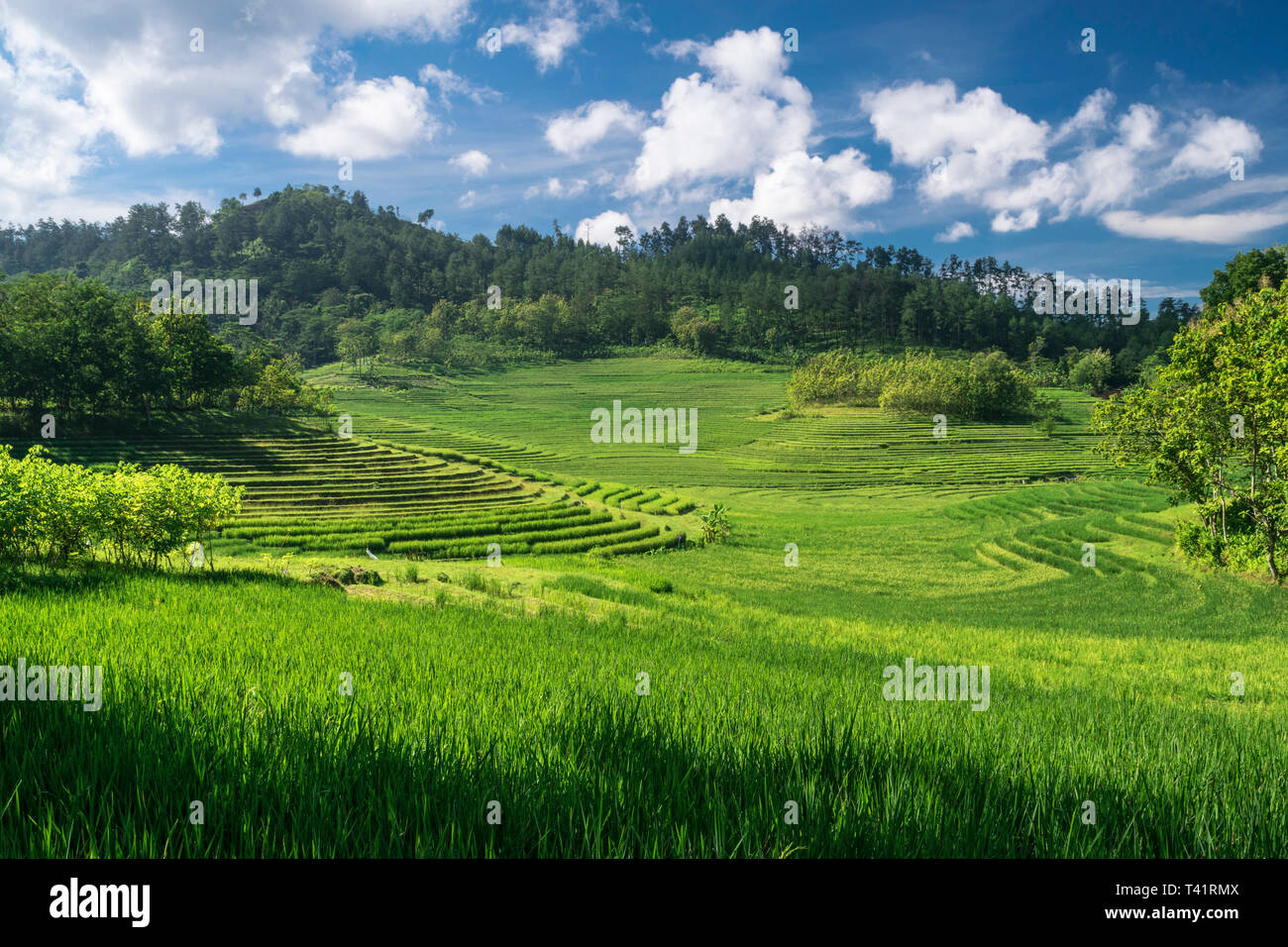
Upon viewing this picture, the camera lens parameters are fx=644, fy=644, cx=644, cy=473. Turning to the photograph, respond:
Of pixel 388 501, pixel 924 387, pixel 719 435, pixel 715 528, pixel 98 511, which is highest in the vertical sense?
pixel 924 387

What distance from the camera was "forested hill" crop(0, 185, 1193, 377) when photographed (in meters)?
115

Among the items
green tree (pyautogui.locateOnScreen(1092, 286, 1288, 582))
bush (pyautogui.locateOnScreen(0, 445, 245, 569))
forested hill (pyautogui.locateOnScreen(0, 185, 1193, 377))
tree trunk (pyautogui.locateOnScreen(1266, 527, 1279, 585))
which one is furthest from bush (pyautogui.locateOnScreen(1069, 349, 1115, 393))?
bush (pyautogui.locateOnScreen(0, 445, 245, 569))

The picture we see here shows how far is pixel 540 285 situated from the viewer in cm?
14550

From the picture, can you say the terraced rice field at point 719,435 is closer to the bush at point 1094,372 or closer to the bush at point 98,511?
the bush at point 1094,372

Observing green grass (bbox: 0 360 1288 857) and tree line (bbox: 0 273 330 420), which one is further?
tree line (bbox: 0 273 330 420)

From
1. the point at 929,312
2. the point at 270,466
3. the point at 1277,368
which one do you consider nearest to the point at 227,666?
the point at 1277,368

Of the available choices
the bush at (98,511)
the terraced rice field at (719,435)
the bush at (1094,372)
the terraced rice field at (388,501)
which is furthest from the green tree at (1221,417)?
the bush at (1094,372)

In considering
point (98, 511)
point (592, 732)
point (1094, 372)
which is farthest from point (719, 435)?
point (592, 732)

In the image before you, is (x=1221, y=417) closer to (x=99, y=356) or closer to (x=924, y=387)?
(x=99, y=356)

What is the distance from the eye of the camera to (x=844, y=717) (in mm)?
3455

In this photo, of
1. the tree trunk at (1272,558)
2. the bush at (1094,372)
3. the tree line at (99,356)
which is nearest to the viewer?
the tree trunk at (1272,558)

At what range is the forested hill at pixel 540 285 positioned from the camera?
115250mm

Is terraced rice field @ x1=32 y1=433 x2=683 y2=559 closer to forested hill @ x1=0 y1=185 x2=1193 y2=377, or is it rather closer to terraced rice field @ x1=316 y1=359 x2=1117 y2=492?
terraced rice field @ x1=316 y1=359 x2=1117 y2=492
